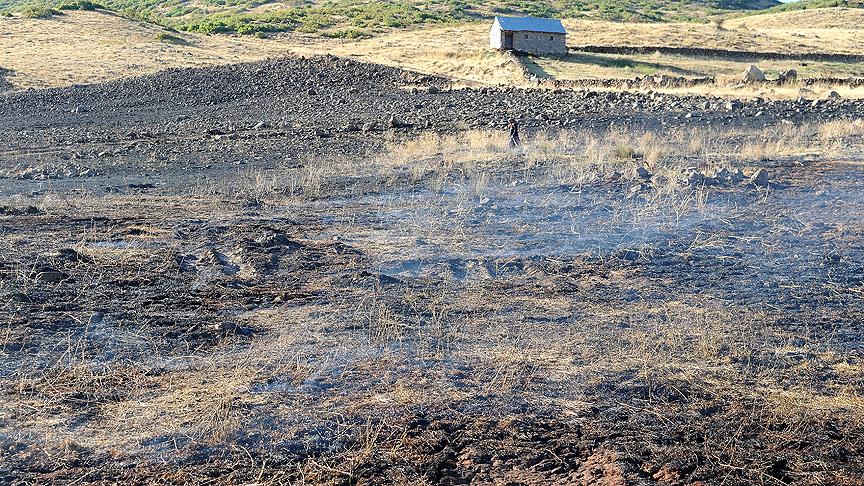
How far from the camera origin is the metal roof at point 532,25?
4150 cm

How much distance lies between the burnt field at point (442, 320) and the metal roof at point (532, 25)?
90.3 feet

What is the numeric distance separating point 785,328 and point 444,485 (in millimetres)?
3337

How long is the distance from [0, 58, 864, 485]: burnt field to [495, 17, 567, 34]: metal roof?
27528 mm

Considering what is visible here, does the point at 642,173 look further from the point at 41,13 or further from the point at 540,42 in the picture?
the point at 41,13

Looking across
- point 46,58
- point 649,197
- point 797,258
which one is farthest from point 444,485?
point 46,58

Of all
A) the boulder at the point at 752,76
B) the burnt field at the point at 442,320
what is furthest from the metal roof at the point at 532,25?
the burnt field at the point at 442,320

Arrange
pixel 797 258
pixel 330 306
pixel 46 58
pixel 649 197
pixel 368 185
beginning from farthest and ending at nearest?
pixel 46 58, pixel 368 185, pixel 649 197, pixel 797 258, pixel 330 306

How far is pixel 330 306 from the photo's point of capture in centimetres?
695

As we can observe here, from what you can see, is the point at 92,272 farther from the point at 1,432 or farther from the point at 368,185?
the point at 368,185

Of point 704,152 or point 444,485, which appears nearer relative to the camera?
point 444,485

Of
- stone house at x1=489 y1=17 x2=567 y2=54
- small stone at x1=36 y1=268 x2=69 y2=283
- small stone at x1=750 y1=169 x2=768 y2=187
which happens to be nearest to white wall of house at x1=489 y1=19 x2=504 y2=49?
stone house at x1=489 y1=17 x2=567 y2=54

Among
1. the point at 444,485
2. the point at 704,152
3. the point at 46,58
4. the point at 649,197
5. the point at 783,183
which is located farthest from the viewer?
the point at 46,58

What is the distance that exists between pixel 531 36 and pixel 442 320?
1452 inches

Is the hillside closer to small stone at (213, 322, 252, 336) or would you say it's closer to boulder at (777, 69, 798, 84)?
boulder at (777, 69, 798, 84)
